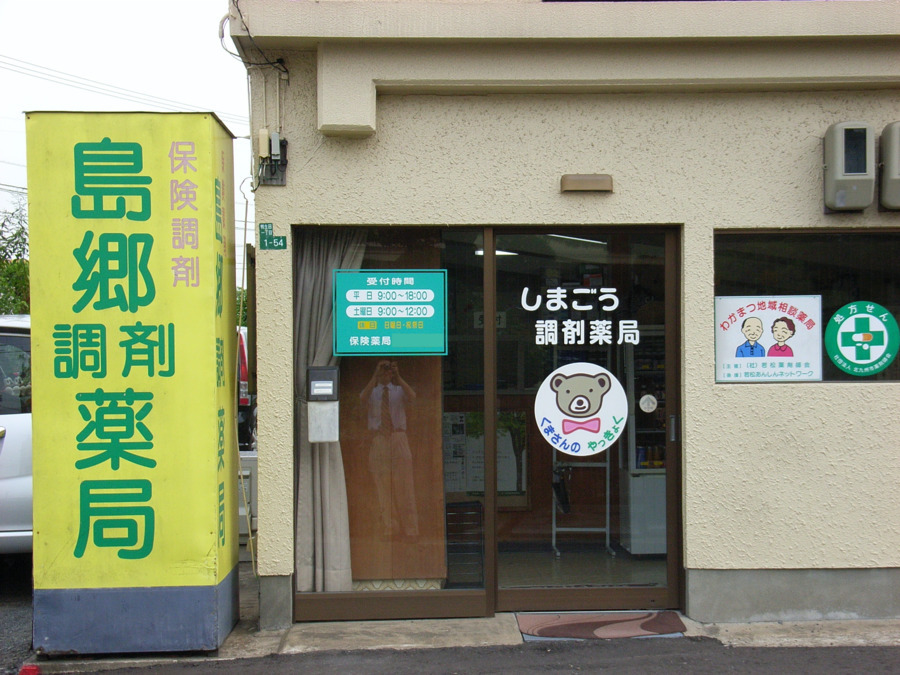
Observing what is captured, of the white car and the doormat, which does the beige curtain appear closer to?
the doormat

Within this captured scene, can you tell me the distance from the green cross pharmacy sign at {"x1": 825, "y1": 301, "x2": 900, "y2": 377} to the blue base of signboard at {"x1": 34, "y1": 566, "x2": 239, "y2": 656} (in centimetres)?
425

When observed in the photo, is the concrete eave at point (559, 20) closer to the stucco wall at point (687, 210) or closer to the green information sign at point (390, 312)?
the stucco wall at point (687, 210)

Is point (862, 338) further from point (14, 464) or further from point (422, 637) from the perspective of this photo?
point (14, 464)

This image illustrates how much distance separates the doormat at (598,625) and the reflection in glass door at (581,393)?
0.16m

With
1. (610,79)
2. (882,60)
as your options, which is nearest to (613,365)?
(610,79)

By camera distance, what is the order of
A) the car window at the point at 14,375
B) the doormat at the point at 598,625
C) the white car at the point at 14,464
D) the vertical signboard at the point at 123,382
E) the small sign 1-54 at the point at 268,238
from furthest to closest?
the car window at the point at 14,375, the white car at the point at 14,464, the small sign 1-54 at the point at 268,238, the doormat at the point at 598,625, the vertical signboard at the point at 123,382

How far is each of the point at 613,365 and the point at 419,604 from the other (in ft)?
6.65

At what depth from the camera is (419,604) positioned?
4.98 meters


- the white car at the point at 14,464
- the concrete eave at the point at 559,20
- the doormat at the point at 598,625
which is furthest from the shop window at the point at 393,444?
the white car at the point at 14,464

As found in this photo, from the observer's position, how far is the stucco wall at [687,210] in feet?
16.0

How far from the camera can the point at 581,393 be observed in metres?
5.11

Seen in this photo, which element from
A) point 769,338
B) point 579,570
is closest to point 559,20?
point 769,338

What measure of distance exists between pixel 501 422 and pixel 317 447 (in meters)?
1.23

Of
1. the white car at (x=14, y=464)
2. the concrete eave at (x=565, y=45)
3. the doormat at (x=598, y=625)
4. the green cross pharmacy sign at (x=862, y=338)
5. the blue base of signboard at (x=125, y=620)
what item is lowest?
the doormat at (x=598, y=625)
